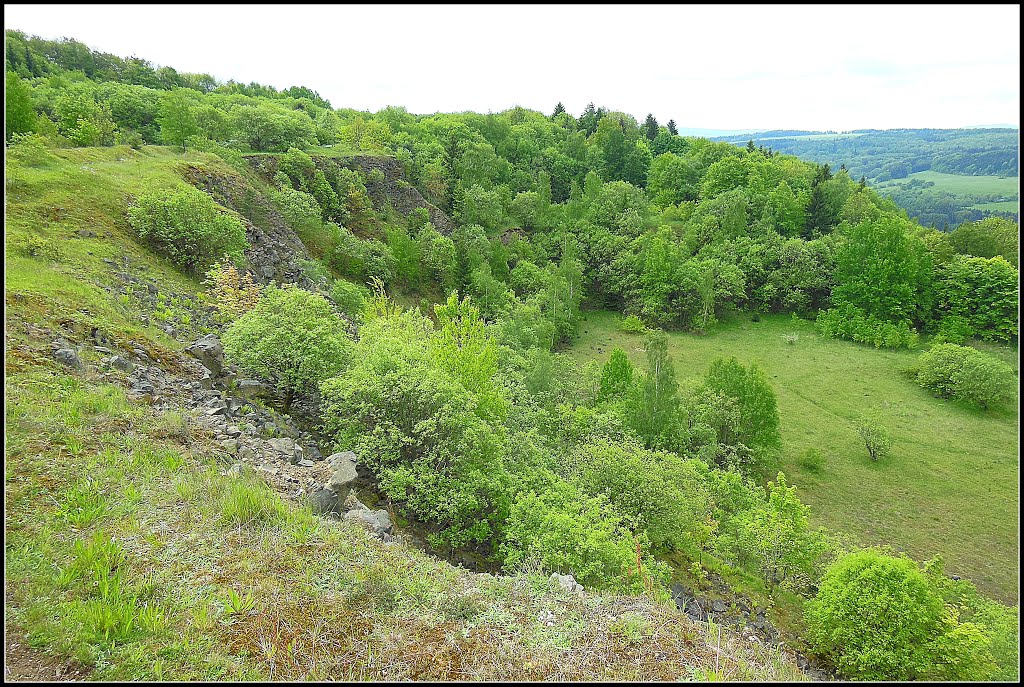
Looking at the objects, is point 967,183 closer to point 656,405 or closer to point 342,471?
point 656,405

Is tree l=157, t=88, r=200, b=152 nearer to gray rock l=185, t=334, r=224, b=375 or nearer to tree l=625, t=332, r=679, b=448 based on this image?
gray rock l=185, t=334, r=224, b=375

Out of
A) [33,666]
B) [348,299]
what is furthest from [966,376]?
[33,666]

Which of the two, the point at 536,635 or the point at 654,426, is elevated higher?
the point at 536,635

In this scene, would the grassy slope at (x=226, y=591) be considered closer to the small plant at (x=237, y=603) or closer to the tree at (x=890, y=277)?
the small plant at (x=237, y=603)

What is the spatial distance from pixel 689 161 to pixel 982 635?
278 feet

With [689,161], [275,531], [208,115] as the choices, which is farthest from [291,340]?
[689,161]

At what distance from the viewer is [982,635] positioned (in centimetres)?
1347

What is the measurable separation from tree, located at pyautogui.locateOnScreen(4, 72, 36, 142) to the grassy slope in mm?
25695

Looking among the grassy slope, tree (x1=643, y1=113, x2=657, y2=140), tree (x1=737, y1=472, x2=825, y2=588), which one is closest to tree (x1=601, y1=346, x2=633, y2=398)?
tree (x1=737, y1=472, x2=825, y2=588)

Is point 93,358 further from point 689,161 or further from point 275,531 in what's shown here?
point 689,161

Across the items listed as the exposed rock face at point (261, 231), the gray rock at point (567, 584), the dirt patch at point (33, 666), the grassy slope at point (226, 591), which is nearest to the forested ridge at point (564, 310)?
the exposed rock face at point (261, 231)

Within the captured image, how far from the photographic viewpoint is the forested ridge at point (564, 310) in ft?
48.4

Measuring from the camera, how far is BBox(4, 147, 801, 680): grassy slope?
602 cm

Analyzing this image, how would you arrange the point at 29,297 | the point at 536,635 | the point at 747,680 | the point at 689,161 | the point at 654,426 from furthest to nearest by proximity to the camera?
the point at 689,161, the point at 654,426, the point at 29,297, the point at 536,635, the point at 747,680
